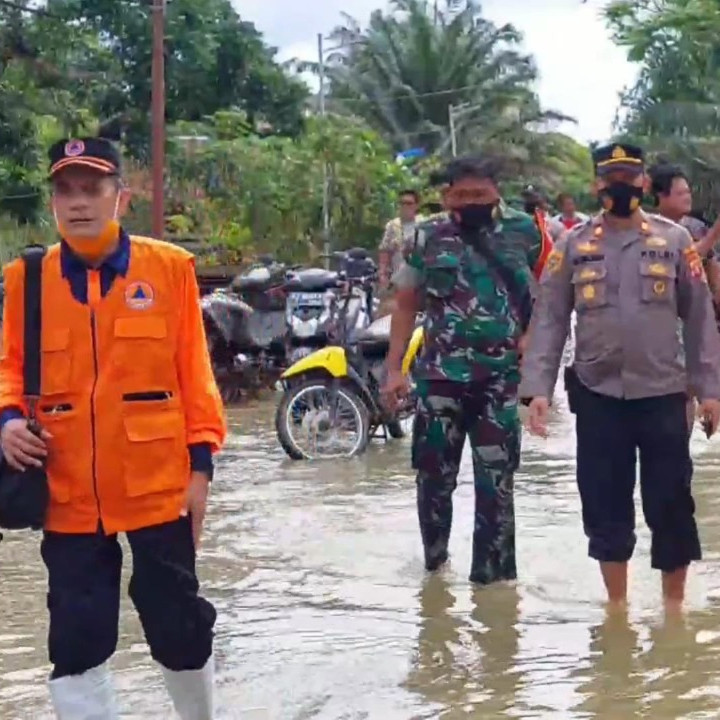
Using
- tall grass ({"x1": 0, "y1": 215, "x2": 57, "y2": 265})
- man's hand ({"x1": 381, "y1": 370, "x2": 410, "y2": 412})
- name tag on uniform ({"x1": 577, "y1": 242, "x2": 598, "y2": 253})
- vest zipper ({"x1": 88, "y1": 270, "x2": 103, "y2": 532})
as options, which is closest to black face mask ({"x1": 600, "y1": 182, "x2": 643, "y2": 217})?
name tag on uniform ({"x1": 577, "y1": 242, "x2": 598, "y2": 253})

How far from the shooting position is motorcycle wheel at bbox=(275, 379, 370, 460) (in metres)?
11.2

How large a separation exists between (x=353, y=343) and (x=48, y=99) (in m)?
13.3

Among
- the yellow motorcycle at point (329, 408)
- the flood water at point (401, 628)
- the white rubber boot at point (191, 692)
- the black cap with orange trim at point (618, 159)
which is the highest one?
the black cap with orange trim at point (618, 159)

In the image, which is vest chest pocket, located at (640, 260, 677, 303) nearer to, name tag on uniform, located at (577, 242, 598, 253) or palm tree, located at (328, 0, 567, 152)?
name tag on uniform, located at (577, 242, 598, 253)

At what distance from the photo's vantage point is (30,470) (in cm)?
427

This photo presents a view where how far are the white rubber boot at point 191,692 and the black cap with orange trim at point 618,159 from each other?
264 cm

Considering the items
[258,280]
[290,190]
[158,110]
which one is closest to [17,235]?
[158,110]

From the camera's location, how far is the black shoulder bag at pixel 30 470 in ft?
14.0

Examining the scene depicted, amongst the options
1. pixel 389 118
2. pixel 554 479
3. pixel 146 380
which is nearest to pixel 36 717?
pixel 146 380

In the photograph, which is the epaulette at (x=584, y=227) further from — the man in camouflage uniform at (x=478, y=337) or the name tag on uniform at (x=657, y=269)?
the man in camouflage uniform at (x=478, y=337)

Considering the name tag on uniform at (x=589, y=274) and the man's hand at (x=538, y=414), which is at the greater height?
the name tag on uniform at (x=589, y=274)

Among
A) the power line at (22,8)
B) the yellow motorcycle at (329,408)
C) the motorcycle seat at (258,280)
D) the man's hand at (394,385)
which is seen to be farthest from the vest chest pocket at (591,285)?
the power line at (22,8)

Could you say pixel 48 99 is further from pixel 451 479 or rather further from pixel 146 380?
pixel 146 380

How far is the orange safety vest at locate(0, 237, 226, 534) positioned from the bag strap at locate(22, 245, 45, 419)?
2 centimetres
